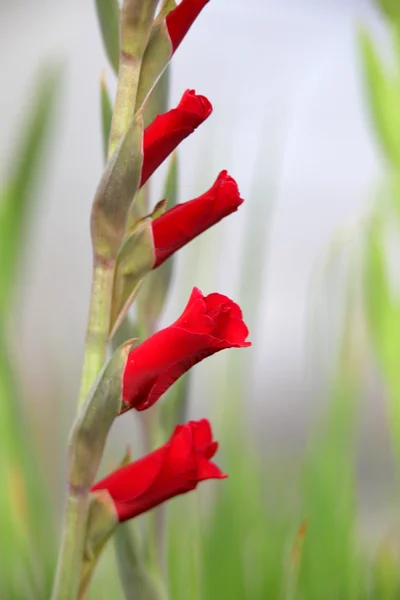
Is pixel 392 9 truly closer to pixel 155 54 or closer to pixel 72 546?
pixel 155 54

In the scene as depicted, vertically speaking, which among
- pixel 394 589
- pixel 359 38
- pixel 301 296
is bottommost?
pixel 394 589

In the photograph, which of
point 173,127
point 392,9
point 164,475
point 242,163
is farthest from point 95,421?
point 392,9

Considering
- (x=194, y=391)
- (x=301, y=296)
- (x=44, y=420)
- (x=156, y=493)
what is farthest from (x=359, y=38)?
(x=156, y=493)

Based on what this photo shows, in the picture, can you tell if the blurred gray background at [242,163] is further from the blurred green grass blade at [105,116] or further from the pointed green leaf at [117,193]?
the pointed green leaf at [117,193]

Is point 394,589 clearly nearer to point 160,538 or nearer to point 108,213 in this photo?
point 160,538

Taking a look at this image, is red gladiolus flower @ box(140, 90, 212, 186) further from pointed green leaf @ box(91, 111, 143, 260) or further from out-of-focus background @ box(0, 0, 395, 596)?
out-of-focus background @ box(0, 0, 395, 596)

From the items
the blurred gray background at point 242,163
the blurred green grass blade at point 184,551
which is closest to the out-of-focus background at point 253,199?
the blurred gray background at point 242,163
